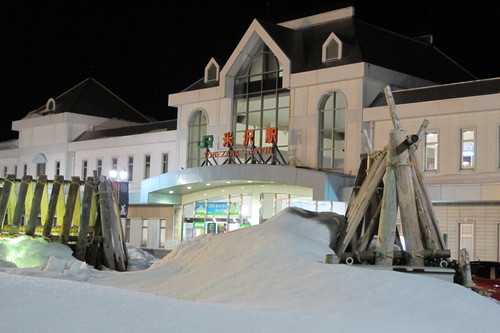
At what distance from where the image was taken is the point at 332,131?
122 ft

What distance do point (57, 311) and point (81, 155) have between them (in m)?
44.2

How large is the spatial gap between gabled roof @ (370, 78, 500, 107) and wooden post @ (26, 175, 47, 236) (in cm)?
1667

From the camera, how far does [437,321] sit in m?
11.2

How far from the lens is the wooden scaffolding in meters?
23.4

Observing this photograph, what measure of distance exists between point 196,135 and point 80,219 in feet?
68.0

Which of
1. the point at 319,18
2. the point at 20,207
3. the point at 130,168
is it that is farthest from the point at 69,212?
the point at 130,168

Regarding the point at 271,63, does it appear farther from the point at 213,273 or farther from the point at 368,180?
the point at 213,273

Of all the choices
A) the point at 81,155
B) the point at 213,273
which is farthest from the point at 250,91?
the point at 213,273

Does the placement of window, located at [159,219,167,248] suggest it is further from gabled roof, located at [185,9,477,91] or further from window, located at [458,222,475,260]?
window, located at [458,222,475,260]

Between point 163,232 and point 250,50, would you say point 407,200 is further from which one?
point 163,232

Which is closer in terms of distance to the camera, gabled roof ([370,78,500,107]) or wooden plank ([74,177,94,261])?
wooden plank ([74,177,94,261])

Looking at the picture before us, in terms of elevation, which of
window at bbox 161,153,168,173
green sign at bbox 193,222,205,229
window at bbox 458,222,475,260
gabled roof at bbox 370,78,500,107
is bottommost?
green sign at bbox 193,222,205,229

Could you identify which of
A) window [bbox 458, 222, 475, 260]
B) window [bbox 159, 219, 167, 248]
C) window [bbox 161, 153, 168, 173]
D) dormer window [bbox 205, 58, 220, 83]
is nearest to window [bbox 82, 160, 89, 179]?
window [bbox 161, 153, 168, 173]

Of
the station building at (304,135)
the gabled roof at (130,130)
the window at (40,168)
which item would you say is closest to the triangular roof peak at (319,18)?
the station building at (304,135)
